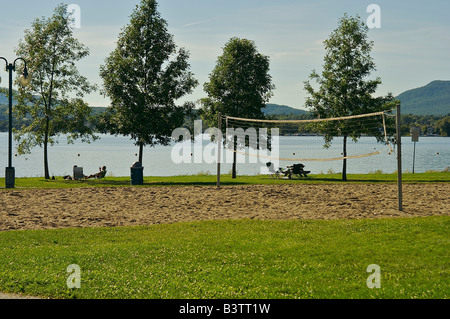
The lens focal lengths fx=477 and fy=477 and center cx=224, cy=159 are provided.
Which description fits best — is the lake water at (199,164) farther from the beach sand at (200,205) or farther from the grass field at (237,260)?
the grass field at (237,260)

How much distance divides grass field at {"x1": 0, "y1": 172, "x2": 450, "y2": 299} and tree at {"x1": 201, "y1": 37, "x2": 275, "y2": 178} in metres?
21.5

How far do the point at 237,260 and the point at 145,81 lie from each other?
82.2ft

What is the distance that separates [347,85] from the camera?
32.8m

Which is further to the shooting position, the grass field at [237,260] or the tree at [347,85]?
the tree at [347,85]

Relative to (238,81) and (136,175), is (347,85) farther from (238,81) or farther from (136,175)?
(136,175)

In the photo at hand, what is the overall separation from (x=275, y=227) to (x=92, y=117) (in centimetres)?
2400

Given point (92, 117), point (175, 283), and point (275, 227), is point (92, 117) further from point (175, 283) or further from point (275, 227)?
point (175, 283)

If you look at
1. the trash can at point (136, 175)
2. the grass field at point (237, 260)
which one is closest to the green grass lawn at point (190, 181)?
the trash can at point (136, 175)

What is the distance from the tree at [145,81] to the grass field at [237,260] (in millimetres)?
18843

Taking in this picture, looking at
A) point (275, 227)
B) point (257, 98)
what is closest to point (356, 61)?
point (257, 98)

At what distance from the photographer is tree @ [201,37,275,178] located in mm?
33938

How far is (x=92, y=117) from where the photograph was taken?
1329 inches

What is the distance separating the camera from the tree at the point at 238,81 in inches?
1336

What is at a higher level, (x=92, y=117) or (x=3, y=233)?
(x=92, y=117)
